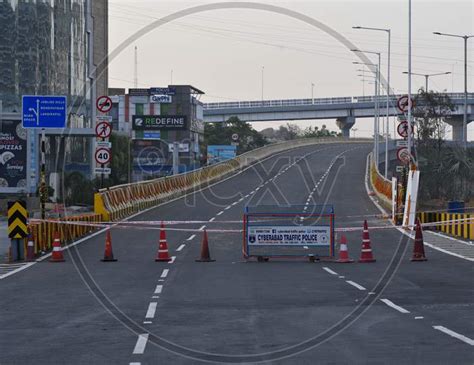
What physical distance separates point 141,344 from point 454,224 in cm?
2412

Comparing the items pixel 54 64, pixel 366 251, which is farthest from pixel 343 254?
pixel 54 64

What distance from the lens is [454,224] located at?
33.9 m

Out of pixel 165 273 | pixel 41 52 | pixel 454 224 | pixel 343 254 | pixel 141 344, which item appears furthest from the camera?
pixel 41 52

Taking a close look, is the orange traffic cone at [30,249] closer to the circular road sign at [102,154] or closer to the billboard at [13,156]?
the circular road sign at [102,154]

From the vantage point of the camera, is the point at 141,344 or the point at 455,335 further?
the point at 455,335

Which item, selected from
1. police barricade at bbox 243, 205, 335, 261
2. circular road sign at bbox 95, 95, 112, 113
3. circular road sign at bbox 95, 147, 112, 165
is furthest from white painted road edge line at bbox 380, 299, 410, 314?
circular road sign at bbox 95, 95, 112, 113

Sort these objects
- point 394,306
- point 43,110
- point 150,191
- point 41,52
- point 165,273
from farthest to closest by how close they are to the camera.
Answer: point 41,52 < point 150,191 < point 43,110 < point 165,273 < point 394,306

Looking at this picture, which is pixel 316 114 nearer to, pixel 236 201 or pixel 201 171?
pixel 201 171

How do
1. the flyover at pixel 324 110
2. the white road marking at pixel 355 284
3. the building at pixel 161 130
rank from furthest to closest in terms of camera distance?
the flyover at pixel 324 110 < the building at pixel 161 130 < the white road marking at pixel 355 284

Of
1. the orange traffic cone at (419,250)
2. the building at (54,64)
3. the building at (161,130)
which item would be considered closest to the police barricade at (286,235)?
the orange traffic cone at (419,250)

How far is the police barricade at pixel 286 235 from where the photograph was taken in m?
25.0

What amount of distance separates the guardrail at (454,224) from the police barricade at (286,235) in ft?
28.3

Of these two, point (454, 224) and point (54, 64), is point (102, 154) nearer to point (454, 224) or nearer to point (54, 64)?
point (454, 224)

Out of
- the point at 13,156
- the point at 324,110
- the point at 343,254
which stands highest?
the point at 324,110
